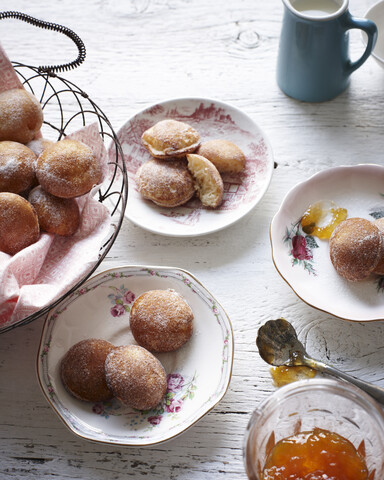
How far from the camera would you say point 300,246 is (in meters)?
1.24

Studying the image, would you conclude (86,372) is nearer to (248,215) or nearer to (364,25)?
(248,215)

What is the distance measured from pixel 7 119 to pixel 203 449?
0.74 meters

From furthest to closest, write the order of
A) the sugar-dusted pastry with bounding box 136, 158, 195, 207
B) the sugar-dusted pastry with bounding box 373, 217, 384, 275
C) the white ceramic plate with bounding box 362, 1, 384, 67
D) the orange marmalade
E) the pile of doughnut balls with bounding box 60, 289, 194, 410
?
1. the white ceramic plate with bounding box 362, 1, 384, 67
2. the sugar-dusted pastry with bounding box 136, 158, 195, 207
3. the sugar-dusted pastry with bounding box 373, 217, 384, 275
4. the pile of doughnut balls with bounding box 60, 289, 194, 410
5. the orange marmalade

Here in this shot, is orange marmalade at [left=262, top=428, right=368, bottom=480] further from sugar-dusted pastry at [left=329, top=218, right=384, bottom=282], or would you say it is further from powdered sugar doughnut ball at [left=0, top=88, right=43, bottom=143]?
powdered sugar doughnut ball at [left=0, top=88, right=43, bottom=143]

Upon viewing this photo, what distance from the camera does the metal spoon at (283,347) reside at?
1106 mm

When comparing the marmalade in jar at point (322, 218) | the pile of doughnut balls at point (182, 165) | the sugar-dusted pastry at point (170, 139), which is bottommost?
the marmalade in jar at point (322, 218)

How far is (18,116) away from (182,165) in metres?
0.37

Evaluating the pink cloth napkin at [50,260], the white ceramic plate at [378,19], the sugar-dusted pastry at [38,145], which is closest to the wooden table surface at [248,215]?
the white ceramic plate at [378,19]

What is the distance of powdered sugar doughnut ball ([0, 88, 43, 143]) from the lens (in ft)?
3.80

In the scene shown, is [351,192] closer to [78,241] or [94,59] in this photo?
[78,241]

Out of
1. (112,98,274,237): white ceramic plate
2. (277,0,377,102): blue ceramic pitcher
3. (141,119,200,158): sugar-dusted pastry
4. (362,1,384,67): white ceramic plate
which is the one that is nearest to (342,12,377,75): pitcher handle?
(277,0,377,102): blue ceramic pitcher

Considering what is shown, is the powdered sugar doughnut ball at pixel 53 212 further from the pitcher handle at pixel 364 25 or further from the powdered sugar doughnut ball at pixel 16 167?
the pitcher handle at pixel 364 25

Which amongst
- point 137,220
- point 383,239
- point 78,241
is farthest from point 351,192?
point 78,241

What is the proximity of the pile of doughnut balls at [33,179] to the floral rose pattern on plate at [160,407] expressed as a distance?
34 centimetres
